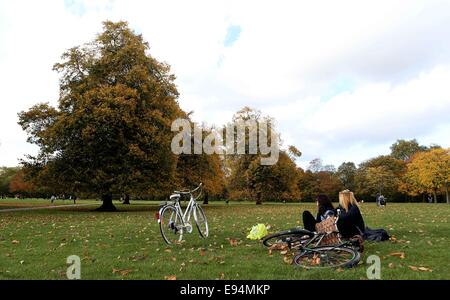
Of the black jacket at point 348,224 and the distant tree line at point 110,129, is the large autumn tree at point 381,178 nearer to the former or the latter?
the distant tree line at point 110,129

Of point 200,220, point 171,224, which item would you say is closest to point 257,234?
point 200,220

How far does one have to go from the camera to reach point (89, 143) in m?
30.2

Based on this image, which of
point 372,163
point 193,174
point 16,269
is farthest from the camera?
point 372,163

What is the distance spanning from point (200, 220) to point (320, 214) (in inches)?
141

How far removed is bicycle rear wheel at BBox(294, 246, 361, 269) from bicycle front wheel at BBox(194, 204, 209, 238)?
14.1 feet

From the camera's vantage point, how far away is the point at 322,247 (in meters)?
8.36

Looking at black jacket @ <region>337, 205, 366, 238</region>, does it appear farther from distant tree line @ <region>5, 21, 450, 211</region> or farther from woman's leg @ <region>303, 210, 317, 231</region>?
distant tree line @ <region>5, 21, 450, 211</region>

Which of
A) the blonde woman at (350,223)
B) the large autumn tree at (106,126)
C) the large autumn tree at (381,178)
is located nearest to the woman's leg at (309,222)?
the blonde woman at (350,223)

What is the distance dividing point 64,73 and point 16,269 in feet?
94.2

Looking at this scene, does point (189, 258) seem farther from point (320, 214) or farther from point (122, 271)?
point (320, 214)

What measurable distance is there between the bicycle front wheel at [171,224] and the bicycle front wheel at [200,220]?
58 centimetres
